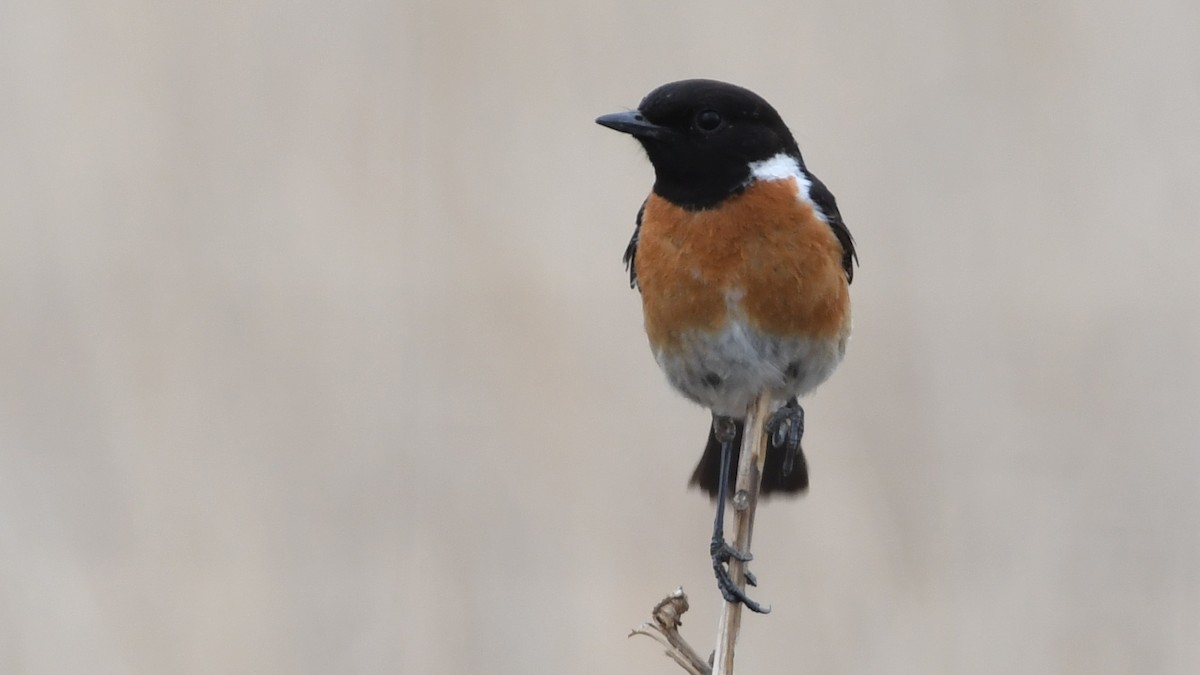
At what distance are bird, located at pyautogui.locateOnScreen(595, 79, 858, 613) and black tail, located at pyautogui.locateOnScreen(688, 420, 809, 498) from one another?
0.25 m

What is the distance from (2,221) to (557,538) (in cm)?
167

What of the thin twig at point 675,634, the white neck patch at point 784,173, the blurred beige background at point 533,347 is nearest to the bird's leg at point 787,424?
the white neck patch at point 784,173

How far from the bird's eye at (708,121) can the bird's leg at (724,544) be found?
2.26 feet

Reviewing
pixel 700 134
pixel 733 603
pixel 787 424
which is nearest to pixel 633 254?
pixel 700 134

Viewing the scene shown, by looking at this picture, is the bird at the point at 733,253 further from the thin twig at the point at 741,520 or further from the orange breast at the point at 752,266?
the thin twig at the point at 741,520

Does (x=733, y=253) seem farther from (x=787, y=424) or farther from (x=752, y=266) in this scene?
(x=787, y=424)

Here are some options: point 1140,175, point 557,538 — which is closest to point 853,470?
point 557,538

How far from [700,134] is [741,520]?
3.00 ft

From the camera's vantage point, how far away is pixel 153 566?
12.4 feet

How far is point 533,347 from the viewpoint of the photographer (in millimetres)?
3961

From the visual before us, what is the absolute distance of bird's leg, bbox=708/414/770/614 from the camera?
8.10ft

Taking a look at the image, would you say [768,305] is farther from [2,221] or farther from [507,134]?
[2,221]

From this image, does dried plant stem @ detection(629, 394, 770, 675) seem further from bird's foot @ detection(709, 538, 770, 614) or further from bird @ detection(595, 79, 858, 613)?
bird @ detection(595, 79, 858, 613)

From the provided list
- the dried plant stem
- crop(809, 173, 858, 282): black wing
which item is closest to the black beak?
crop(809, 173, 858, 282): black wing
